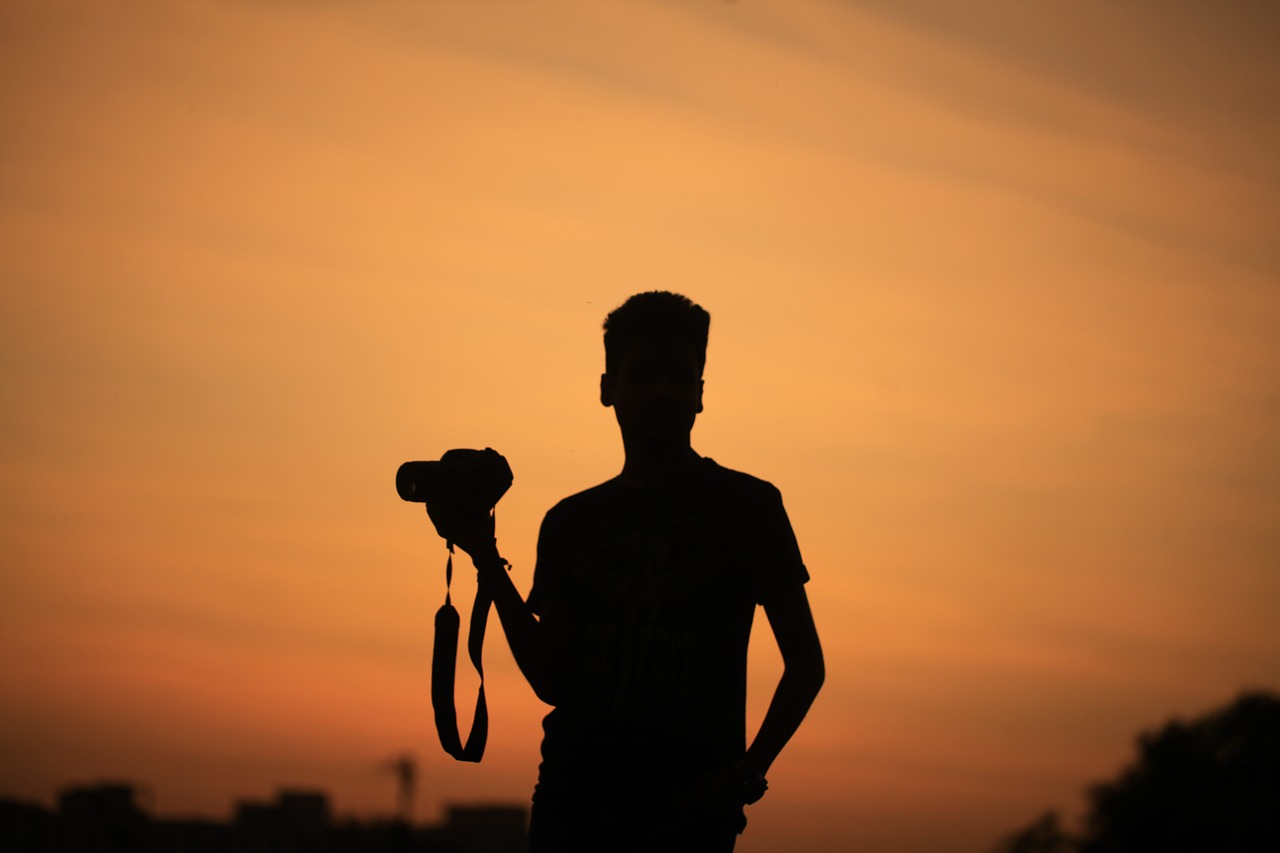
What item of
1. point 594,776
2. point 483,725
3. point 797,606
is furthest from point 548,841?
point 797,606

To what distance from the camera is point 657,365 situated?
5.00 meters

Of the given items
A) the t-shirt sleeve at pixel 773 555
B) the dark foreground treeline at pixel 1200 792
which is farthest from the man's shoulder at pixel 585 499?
the dark foreground treeline at pixel 1200 792

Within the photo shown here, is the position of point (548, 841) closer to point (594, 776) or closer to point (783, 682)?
point (594, 776)

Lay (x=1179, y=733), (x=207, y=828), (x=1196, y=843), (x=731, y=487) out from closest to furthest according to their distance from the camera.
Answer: (x=731, y=487)
(x=1196, y=843)
(x=1179, y=733)
(x=207, y=828)

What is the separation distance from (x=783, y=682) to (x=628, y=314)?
1.21 m

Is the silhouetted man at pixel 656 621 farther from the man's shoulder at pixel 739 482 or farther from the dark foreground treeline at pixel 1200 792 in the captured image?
the dark foreground treeline at pixel 1200 792

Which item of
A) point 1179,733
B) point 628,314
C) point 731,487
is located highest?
point 1179,733

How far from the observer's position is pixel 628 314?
5.15 m

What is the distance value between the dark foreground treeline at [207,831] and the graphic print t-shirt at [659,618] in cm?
6583

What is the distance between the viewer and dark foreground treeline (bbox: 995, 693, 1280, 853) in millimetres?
65188

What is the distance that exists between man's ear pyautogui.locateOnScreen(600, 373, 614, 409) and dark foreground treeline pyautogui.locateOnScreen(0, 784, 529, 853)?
2583 inches

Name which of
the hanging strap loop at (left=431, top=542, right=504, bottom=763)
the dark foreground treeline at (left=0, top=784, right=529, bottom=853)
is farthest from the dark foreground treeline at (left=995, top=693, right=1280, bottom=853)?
the hanging strap loop at (left=431, top=542, right=504, bottom=763)

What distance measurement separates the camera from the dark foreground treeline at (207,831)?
234 ft

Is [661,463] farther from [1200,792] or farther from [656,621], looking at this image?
[1200,792]
